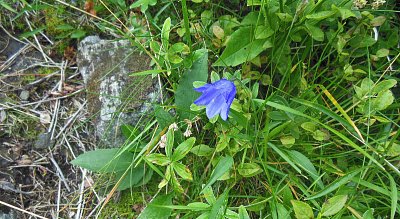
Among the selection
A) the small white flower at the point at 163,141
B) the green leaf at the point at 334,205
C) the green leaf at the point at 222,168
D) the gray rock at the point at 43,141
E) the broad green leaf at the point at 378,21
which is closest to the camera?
the green leaf at the point at 334,205

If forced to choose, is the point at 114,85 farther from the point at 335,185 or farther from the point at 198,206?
the point at 335,185

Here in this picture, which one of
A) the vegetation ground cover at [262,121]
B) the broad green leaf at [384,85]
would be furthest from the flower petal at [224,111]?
the broad green leaf at [384,85]

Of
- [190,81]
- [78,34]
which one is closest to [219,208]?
[190,81]

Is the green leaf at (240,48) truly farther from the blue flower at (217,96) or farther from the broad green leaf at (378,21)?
the broad green leaf at (378,21)

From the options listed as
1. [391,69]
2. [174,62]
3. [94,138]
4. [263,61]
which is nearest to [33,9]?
[94,138]

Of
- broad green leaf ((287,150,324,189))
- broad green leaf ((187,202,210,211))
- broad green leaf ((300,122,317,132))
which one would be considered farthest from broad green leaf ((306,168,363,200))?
broad green leaf ((187,202,210,211))

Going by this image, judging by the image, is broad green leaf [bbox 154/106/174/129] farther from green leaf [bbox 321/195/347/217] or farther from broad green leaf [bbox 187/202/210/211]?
green leaf [bbox 321/195/347/217]

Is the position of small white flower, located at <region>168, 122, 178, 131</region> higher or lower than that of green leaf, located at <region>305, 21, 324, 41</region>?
lower
